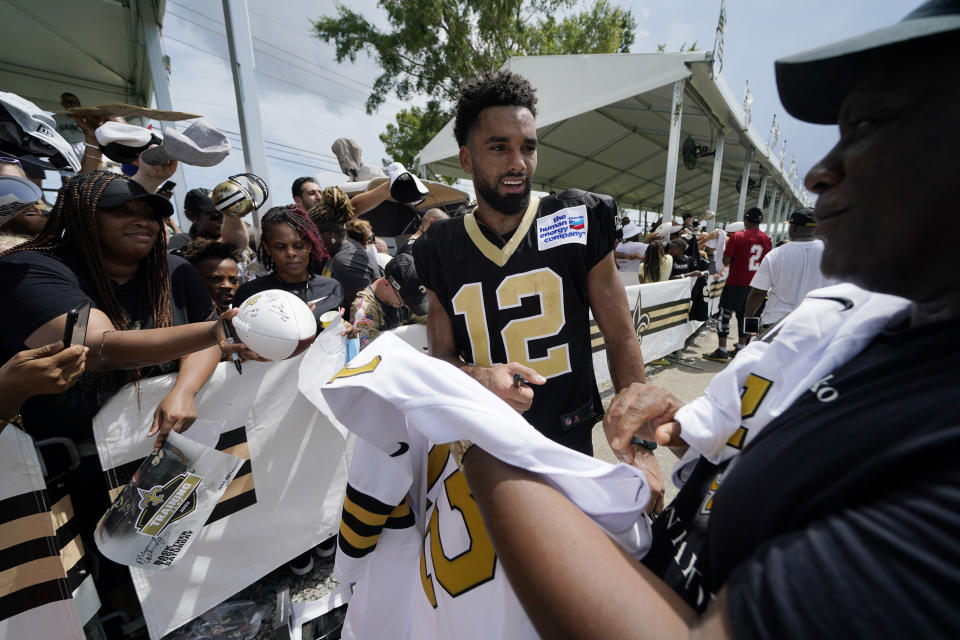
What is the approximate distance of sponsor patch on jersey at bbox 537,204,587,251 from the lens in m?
1.59

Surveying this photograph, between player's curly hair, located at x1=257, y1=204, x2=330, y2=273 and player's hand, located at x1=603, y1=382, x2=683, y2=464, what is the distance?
267cm

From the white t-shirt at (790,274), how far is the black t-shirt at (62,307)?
5.56 metres

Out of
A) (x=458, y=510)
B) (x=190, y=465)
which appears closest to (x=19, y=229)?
(x=190, y=465)

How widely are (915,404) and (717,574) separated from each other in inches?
13.6

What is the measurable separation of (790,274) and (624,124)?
9.61 m

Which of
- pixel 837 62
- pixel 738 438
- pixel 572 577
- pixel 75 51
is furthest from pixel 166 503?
pixel 75 51

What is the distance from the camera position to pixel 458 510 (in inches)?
43.8

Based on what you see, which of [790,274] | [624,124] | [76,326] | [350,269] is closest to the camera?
[76,326]

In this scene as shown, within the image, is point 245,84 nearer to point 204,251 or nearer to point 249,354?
point 204,251

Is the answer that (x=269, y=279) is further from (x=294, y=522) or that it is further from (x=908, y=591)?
(x=908, y=591)

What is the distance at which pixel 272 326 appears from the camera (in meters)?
1.75

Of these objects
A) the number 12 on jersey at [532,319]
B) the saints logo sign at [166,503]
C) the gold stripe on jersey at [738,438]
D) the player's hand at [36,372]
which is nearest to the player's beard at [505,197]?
the number 12 on jersey at [532,319]

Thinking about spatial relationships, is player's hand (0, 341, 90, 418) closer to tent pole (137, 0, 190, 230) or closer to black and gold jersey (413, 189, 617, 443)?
black and gold jersey (413, 189, 617, 443)

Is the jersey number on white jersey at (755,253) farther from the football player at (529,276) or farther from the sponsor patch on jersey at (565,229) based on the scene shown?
the sponsor patch on jersey at (565,229)
